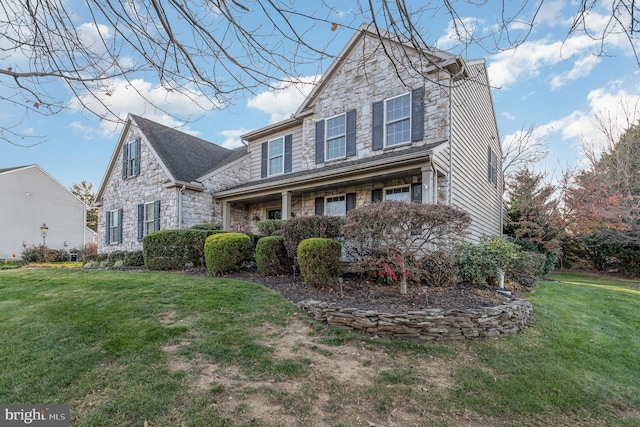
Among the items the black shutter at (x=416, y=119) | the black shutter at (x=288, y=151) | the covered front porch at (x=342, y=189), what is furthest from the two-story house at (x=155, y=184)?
the black shutter at (x=416, y=119)

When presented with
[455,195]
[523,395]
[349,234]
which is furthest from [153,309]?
[455,195]

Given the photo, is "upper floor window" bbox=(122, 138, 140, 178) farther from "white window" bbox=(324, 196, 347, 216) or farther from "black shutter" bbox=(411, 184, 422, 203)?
"black shutter" bbox=(411, 184, 422, 203)

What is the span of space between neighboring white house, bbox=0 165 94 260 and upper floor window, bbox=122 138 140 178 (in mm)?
12602

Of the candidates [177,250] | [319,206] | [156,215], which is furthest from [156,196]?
[319,206]

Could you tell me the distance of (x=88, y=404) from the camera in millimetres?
2689

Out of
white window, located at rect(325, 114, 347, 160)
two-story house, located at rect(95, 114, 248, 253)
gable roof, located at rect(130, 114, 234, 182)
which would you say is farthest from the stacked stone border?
gable roof, located at rect(130, 114, 234, 182)

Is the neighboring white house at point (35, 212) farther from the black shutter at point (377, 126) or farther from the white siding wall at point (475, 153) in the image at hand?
the white siding wall at point (475, 153)

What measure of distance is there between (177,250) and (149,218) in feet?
14.2

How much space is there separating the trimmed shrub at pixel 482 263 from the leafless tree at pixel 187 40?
206 inches

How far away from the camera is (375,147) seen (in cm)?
965

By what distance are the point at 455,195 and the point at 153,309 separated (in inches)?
300

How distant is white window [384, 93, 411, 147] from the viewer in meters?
9.16

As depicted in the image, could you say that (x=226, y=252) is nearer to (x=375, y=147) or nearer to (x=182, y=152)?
(x=375, y=147)

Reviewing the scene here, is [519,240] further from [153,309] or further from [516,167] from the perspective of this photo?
[153,309]
